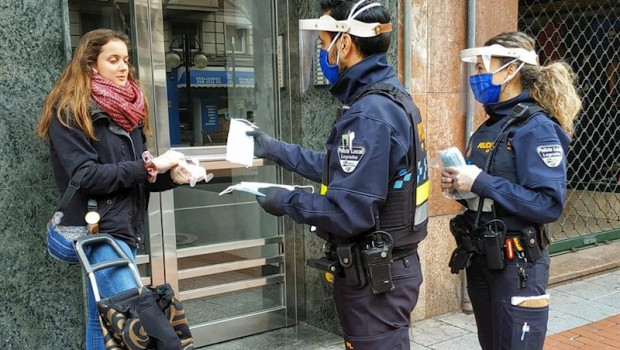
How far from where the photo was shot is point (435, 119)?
4.85m

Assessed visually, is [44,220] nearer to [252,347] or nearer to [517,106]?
[252,347]

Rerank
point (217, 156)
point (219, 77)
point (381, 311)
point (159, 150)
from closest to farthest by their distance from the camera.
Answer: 1. point (381, 311)
2. point (159, 150)
3. point (217, 156)
4. point (219, 77)

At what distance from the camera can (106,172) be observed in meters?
2.76

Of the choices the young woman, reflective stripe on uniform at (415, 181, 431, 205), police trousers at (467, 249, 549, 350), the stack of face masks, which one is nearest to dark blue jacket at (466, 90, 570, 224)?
the stack of face masks

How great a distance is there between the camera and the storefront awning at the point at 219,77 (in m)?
4.40

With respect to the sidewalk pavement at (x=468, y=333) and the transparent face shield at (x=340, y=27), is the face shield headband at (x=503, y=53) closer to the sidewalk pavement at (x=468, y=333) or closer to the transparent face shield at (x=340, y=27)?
the transparent face shield at (x=340, y=27)

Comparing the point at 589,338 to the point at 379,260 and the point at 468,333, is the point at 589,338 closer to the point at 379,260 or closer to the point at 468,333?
the point at 468,333

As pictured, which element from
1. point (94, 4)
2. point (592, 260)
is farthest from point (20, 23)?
point (592, 260)

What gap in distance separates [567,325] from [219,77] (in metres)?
3.40

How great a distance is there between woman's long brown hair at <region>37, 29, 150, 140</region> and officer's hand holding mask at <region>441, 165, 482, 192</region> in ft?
5.55

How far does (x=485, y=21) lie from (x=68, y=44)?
3.30 meters

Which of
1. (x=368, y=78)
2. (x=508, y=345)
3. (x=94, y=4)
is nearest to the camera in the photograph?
(x=368, y=78)

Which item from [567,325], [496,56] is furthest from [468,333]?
[496,56]

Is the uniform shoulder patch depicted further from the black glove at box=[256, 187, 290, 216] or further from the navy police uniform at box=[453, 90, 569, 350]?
the navy police uniform at box=[453, 90, 569, 350]
